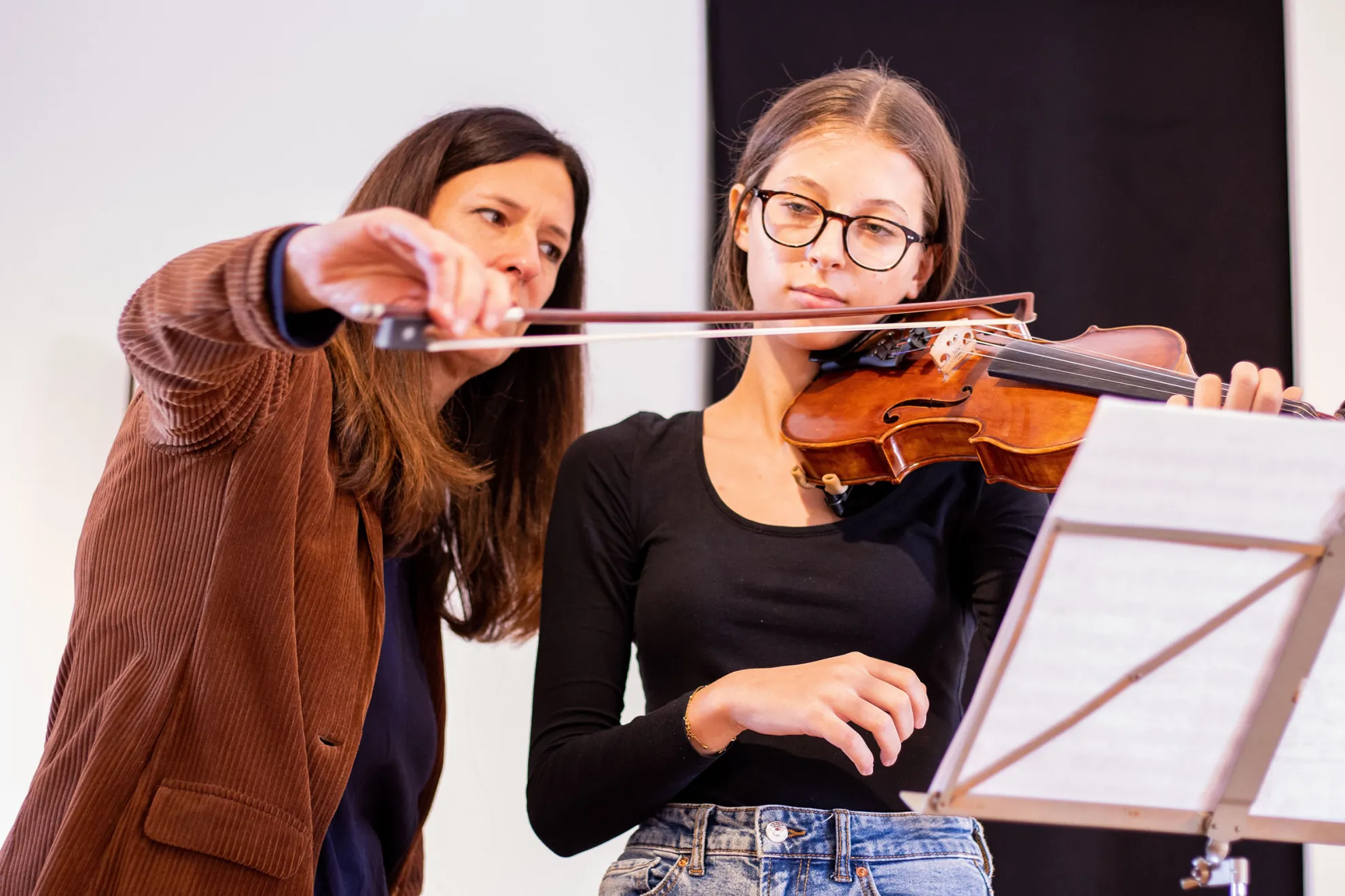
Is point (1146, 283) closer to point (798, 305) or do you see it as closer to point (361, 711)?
point (798, 305)

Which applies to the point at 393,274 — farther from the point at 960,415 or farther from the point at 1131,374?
the point at 1131,374

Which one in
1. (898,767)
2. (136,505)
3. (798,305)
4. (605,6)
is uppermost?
(605,6)

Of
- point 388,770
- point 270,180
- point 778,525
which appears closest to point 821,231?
point 778,525

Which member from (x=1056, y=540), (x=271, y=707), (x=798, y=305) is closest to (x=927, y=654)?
(x=798, y=305)

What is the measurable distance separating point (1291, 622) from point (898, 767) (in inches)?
17.1

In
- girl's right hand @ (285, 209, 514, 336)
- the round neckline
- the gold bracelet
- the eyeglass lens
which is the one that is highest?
the eyeglass lens

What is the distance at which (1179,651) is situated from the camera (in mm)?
792

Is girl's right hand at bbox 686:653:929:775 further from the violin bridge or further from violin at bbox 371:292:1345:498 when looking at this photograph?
the violin bridge

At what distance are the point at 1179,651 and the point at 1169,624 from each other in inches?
1.1

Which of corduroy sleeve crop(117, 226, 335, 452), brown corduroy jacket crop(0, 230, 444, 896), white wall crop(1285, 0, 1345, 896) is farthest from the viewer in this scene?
white wall crop(1285, 0, 1345, 896)

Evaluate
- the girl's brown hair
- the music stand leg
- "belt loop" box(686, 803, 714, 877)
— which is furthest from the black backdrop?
the music stand leg

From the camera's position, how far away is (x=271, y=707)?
42.3 inches

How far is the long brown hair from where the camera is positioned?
128 cm

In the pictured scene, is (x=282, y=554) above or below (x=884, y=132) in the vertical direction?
below
